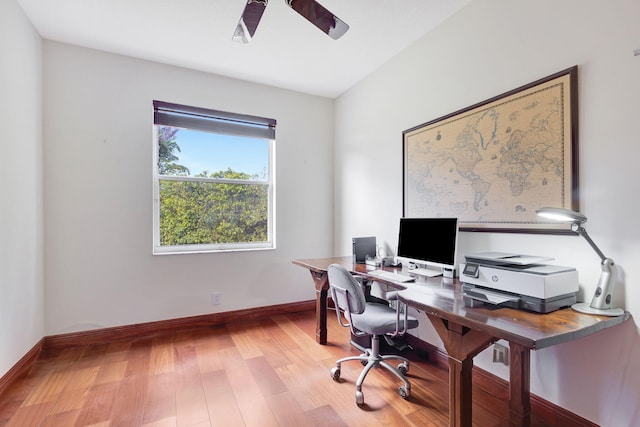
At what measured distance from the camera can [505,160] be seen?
1.95 m

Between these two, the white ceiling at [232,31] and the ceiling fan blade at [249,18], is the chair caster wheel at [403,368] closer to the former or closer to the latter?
the ceiling fan blade at [249,18]

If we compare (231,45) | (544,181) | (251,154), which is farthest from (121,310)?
(544,181)

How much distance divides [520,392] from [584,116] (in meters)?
1.51

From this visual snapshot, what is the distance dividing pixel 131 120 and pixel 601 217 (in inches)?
142

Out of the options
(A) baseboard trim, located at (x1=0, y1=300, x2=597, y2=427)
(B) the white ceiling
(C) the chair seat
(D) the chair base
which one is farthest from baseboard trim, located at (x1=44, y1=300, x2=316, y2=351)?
(B) the white ceiling

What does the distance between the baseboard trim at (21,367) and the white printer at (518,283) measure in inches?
114

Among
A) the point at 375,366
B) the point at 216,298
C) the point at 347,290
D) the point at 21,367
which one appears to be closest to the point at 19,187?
the point at 21,367

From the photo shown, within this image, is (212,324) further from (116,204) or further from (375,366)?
(375,366)

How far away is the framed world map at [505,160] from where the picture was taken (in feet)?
5.45

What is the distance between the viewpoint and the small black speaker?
280 cm

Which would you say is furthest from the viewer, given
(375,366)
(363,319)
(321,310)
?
(321,310)

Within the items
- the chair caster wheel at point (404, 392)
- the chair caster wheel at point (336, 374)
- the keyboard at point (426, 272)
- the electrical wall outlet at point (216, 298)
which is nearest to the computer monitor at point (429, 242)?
the keyboard at point (426, 272)

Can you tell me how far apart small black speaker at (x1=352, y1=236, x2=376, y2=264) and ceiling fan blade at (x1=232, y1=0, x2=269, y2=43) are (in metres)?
1.80

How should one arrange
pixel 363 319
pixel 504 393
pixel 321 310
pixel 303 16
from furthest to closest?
pixel 321 310 < pixel 363 319 < pixel 504 393 < pixel 303 16
